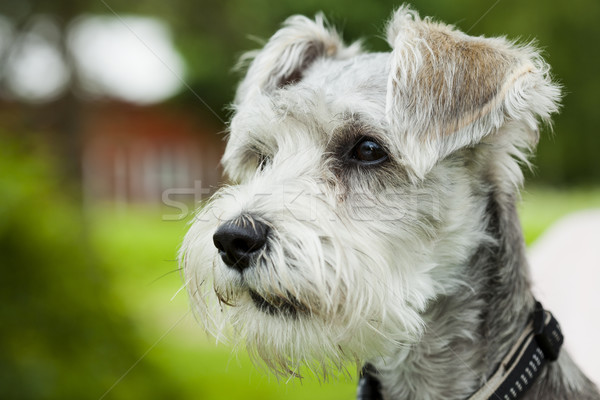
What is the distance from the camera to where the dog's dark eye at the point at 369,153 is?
2895mm

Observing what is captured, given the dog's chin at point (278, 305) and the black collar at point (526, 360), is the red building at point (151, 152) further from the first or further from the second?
the black collar at point (526, 360)

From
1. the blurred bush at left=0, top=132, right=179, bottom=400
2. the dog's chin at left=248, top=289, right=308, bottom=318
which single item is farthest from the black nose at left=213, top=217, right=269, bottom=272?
the blurred bush at left=0, top=132, right=179, bottom=400

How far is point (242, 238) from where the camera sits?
2477mm

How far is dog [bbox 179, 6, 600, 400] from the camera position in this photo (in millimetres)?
2566

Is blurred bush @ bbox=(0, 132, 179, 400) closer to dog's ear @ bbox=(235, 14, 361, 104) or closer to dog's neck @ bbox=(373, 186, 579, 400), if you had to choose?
dog's ear @ bbox=(235, 14, 361, 104)

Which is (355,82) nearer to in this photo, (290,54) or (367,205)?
(367,205)

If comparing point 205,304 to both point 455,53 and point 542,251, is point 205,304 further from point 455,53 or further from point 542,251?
point 542,251

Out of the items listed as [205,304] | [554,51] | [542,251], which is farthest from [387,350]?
[554,51]

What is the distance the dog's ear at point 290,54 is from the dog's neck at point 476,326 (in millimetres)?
1604

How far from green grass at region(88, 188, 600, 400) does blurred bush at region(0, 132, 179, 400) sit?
0.66 feet

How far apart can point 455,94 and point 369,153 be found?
19.6 inches

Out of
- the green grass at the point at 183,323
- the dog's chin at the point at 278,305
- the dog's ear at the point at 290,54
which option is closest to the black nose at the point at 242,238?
the dog's chin at the point at 278,305

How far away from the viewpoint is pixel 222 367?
7.81 meters

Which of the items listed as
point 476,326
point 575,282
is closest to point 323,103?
point 476,326
